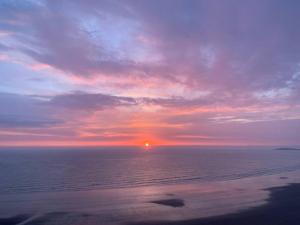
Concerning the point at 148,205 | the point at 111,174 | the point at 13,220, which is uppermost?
the point at 111,174

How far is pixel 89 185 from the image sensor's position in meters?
53.1

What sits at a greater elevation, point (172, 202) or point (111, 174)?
point (111, 174)

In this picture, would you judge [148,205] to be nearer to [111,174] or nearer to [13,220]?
[13,220]

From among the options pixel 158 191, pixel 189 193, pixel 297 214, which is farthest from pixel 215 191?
pixel 297 214

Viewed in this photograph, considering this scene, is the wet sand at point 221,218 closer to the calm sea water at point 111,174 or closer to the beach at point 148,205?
the beach at point 148,205

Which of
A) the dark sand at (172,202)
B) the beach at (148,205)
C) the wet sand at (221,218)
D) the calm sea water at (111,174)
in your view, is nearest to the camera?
the wet sand at (221,218)

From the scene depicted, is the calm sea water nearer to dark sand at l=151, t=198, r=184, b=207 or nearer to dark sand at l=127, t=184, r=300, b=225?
dark sand at l=151, t=198, r=184, b=207

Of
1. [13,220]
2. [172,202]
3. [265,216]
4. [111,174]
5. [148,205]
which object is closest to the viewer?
[13,220]

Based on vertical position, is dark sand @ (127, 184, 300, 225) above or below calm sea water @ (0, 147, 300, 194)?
below

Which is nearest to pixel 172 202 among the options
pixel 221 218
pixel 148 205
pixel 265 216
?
pixel 148 205

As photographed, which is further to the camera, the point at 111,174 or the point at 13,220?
the point at 111,174

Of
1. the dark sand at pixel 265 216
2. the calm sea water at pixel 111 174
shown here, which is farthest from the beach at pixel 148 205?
the calm sea water at pixel 111 174

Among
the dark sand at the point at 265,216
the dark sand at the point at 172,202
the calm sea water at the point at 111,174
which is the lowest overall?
the dark sand at the point at 265,216

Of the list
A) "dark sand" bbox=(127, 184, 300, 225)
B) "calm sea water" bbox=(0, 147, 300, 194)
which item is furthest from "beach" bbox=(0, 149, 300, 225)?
"calm sea water" bbox=(0, 147, 300, 194)
